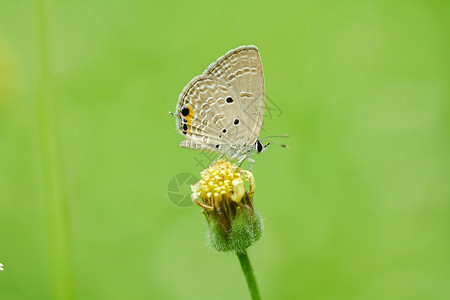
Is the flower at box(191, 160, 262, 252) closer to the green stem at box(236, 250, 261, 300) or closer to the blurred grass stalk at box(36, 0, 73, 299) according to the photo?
the green stem at box(236, 250, 261, 300)

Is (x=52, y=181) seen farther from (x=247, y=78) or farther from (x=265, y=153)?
(x=265, y=153)

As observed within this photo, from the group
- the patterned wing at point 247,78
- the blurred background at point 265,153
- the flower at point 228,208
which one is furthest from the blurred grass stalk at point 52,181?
the patterned wing at point 247,78

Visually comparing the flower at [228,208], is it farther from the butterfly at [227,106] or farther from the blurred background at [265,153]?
the blurred background at [265,153]

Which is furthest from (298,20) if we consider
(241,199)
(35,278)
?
(241,199)

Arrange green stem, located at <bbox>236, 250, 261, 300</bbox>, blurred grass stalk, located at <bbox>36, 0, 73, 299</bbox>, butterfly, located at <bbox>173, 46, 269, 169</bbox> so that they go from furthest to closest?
butterfly, located at <bbox>173, 46, 269, 169</bbox> → blurred grass stalk, located at <bbox>36, 0, 73, 299</bbox> → green stem, located at <bbox>236, 250, 261, 300</bbox>

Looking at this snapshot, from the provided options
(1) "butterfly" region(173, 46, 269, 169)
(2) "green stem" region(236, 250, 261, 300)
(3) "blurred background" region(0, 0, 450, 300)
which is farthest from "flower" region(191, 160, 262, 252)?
(3) "blurred background" region(0, 0, 450, 300)
